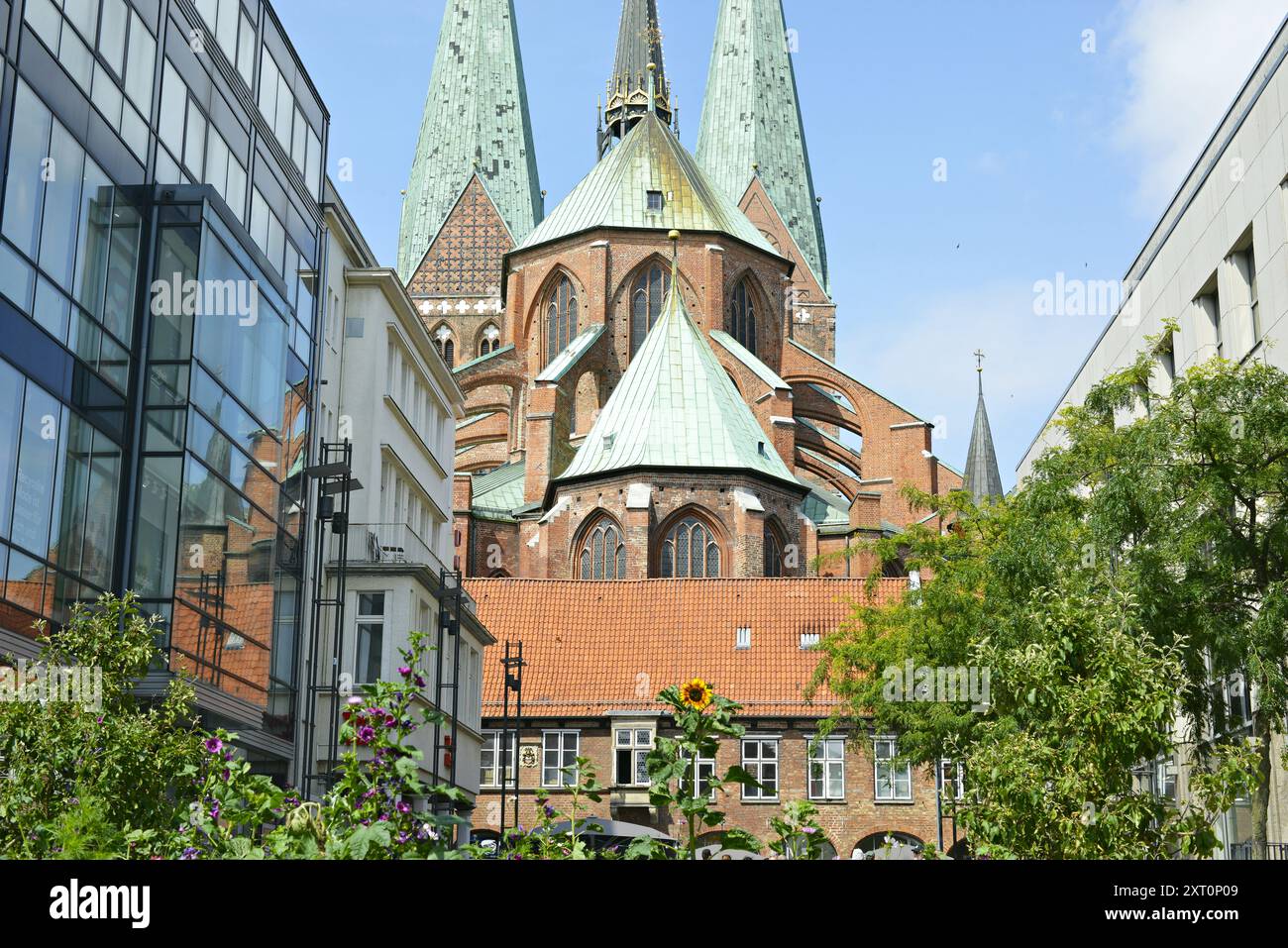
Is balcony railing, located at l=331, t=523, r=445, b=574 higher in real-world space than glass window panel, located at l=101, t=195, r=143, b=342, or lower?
lower

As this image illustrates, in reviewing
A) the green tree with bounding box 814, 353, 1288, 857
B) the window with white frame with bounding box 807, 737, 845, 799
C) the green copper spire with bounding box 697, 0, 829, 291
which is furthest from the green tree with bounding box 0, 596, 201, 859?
the green copper spire with bounding box 697, 0, 829, 291

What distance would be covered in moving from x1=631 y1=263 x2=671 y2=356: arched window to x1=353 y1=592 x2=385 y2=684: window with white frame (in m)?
35.3

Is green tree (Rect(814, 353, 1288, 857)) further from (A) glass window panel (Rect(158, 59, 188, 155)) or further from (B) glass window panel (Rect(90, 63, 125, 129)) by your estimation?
(A) glass window panel (Rect(158, 59, 188, 155))

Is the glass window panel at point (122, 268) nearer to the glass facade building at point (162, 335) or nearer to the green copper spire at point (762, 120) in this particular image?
the glass facade building at point (162, 335)

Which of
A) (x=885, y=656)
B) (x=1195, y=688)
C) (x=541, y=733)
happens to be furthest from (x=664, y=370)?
(x=1195, y=688)

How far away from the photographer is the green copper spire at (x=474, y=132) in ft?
271

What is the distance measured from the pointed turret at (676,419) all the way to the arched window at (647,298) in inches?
166

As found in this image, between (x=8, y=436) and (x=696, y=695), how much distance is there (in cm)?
998

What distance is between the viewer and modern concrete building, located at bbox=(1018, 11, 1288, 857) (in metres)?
22.8

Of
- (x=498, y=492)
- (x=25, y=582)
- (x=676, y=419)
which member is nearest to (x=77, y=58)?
(x=25, y=582)

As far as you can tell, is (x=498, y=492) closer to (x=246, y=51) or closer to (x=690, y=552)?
(x=690, y=552)

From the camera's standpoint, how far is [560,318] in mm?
62906

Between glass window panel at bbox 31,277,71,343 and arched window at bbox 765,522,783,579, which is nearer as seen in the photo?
glass window panel at bbox 31,277,71,343
